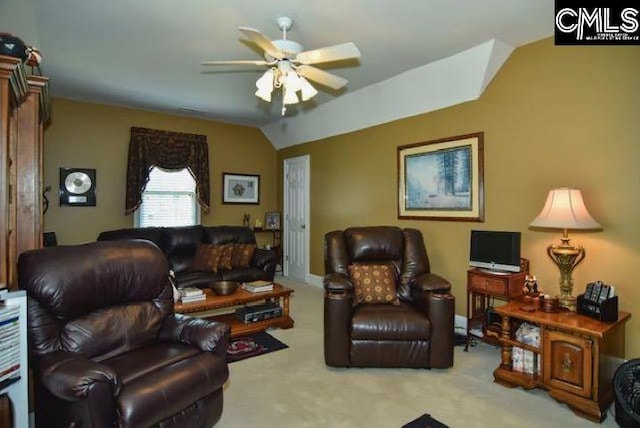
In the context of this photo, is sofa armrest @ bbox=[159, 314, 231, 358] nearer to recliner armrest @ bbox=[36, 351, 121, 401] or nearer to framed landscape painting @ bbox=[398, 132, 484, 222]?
recliner armrest @ bbox=[36, 351, 121, 401]

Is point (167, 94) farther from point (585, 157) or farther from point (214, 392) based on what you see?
point (585, 157)

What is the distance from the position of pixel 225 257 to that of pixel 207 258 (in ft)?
0.72

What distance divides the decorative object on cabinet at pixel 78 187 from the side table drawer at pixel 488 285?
4.97 m

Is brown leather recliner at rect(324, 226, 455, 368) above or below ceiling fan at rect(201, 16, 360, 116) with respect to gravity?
below

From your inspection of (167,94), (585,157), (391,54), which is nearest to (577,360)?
(585,157)

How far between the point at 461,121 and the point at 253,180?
12.7 feet

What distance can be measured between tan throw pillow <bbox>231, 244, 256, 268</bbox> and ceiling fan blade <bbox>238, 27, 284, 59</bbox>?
2.89 m

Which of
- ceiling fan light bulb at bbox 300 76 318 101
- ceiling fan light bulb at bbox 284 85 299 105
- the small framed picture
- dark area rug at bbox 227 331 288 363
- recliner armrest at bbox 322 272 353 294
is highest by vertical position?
ceiling fan light bulb at bbox 300 76 318 101

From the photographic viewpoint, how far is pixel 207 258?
464 centimetres

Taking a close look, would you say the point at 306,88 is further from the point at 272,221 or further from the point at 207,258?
the point at 272,221

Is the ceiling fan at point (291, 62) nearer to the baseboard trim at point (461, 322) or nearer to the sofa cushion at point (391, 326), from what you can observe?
the sofa cushion at point (391, 326)

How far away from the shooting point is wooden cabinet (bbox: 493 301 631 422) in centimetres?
223

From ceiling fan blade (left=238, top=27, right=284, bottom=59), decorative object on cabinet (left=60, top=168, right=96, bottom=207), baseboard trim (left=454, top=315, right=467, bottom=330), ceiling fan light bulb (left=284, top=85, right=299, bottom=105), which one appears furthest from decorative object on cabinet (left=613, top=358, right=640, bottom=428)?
decorative object on cabinet (left=60, top=168, right=96, bottom=207)

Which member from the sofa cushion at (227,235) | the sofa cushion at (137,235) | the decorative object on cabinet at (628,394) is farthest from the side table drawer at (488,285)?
the sofa cushion at (137,235)
